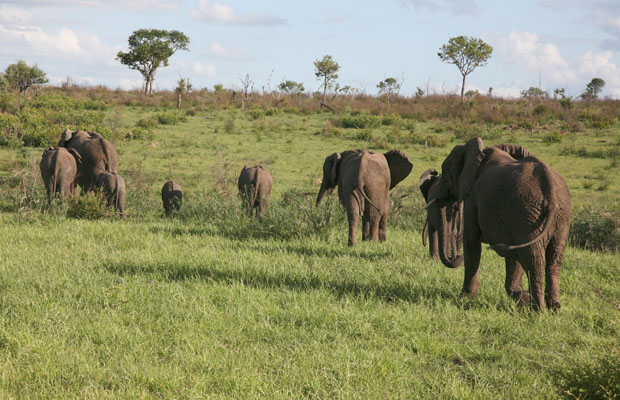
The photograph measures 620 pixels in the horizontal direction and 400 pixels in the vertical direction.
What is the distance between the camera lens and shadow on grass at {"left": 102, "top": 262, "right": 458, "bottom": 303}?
6516 mm

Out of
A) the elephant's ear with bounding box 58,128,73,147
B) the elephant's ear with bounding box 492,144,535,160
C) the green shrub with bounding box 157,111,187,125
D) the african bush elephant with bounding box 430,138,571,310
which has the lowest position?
the african bush elephant with bounding box 430,138,571,310

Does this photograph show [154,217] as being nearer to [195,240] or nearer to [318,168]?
[195,240]

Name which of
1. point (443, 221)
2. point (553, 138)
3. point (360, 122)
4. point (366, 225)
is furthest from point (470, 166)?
point (360, 122)

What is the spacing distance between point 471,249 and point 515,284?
0.58 m

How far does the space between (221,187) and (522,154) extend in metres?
10.3

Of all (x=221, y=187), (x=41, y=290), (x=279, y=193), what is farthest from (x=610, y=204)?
(x=41, y=290)

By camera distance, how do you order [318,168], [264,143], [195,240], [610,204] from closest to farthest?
[195,240] < [610,204] < [318,168] < [264,143]

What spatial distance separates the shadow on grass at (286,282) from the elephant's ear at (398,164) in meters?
3.72

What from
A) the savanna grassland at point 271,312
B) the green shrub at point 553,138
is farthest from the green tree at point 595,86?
the savanna grassland at point 271,312

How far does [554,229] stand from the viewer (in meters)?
5.39

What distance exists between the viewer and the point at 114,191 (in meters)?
12.1

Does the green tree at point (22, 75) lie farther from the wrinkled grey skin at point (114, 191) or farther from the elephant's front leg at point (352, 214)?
the elephant's front leg at point (352, 214)

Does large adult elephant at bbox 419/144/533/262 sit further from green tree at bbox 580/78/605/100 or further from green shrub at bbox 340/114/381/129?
green tree at bbox 580/78/605/100

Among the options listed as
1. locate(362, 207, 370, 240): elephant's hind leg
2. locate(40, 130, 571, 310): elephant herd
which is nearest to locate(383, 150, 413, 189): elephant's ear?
locate(40, 130, 571, 310): elephant herd
